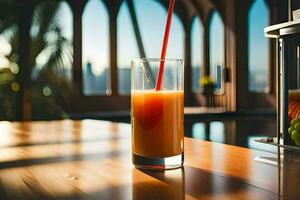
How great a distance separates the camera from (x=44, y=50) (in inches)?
239

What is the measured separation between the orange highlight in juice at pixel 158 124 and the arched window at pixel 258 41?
829 centimetres

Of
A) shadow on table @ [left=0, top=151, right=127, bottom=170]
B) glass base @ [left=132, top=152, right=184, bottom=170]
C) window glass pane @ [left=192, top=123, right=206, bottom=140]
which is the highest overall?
glass base @ [left=132, top=152, right=184, bottom=170]

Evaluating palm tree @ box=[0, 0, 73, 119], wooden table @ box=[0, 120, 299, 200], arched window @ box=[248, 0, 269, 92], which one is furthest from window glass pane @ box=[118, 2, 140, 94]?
wooden table @ box=[0, 120, 299, 200]

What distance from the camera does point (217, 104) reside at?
909 centimetres

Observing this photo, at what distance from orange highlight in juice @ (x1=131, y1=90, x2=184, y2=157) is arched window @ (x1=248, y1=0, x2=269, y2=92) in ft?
27.2

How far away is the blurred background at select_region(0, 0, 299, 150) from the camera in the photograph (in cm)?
598

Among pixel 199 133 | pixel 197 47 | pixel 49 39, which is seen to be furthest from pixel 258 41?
pixel 199 133

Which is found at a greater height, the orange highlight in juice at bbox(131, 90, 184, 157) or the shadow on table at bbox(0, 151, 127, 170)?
the orange highlight in juice at bbox(131, 90, 184, 157)

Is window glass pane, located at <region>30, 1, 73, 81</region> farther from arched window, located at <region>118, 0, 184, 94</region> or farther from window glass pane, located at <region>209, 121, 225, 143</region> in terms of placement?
window glass pane, located at <region>209, 121, 225, 143</region>

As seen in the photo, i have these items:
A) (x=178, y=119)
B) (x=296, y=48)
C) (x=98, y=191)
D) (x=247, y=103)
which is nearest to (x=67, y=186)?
(x=98, y=191)

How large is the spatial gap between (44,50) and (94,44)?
1.94 meters

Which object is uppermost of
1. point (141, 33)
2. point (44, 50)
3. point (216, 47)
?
point (141, 33)

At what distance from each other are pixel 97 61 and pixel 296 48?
291 inches

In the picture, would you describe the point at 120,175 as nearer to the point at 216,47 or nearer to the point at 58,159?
the point at 58,159
